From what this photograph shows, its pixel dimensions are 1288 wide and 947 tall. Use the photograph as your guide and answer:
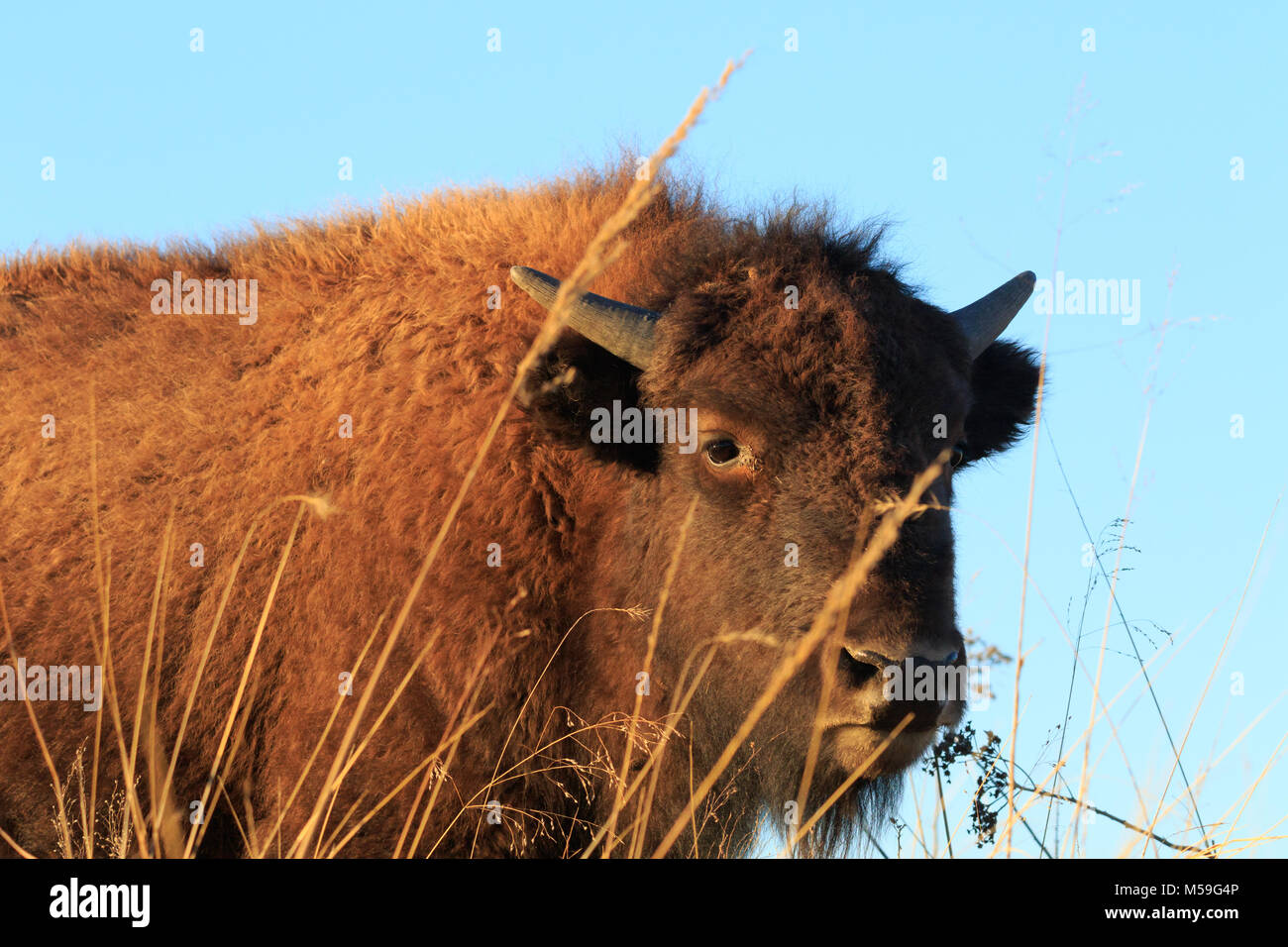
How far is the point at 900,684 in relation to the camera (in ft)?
14.9

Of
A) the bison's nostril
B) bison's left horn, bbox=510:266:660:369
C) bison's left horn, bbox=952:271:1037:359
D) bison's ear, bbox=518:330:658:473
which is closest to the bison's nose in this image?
the bison's nostril

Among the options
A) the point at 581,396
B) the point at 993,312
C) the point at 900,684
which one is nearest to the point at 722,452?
the point at 581,396

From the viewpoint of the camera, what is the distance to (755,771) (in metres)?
5.78

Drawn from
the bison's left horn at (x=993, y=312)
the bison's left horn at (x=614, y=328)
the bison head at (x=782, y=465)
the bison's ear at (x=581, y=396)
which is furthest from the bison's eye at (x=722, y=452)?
the bison's left horn at (x=993, y=312)

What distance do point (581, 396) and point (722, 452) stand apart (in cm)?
73

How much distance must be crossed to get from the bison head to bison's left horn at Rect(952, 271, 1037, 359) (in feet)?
1.32

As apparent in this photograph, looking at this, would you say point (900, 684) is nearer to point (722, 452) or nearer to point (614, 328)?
point (722, 452)

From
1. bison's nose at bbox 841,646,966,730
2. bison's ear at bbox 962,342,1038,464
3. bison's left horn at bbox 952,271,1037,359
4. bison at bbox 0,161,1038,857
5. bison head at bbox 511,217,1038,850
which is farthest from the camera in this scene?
bison's ear at bbox 962,342,1038,464

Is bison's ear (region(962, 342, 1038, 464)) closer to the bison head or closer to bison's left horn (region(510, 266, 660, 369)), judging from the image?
the bison head

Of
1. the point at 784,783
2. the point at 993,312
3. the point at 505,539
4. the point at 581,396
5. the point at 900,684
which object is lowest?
the point at 784,783

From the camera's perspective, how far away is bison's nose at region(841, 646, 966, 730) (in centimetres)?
454

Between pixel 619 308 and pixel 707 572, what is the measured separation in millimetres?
1273

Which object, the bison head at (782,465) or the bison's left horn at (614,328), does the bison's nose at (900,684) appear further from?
the bison's left horn at (614,328)

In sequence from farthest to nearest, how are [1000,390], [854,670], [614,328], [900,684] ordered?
[1000,390] < [614,328] < [854,670] < [900,684]
